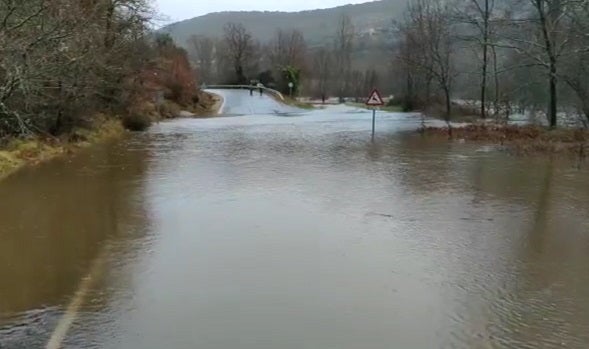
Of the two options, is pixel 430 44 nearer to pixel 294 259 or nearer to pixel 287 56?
pixel 294 259

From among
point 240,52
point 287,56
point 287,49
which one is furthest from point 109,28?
point 287,49

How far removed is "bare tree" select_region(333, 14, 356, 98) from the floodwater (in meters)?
75.7

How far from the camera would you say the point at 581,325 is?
5746 mm

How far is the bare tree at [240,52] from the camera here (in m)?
89.8

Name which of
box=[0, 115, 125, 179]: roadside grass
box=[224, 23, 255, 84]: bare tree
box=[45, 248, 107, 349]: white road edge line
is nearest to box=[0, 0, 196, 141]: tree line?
box=[0, 115, 125, 179]: roadside grass

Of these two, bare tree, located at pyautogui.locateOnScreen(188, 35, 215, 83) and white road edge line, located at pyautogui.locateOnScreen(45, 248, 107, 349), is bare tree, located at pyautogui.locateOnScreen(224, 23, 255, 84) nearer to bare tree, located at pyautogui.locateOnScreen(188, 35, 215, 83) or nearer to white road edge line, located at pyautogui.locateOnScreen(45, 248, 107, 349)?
bare tree, located at pyautogui.locateOnScreen(188, 35, 215, 83)

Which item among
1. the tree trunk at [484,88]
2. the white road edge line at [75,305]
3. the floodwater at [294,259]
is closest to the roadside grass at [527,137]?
the floodwater at [294,259]

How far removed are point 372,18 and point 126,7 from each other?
311 ft

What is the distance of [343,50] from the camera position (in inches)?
3802

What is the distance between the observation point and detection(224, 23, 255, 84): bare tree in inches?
3533

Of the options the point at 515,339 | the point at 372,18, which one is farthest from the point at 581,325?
the point at 372,18

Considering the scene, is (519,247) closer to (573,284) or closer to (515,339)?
(573,284)

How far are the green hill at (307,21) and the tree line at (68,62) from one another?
77965 millimetres

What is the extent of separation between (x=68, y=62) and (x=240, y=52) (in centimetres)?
7431
